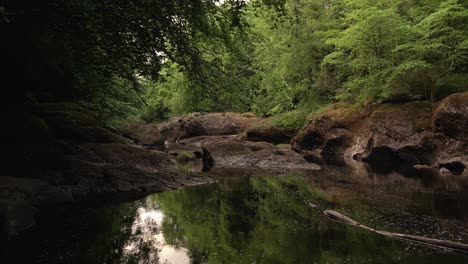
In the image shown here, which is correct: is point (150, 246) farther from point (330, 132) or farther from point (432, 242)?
point (330, 132)

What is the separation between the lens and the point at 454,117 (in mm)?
19797

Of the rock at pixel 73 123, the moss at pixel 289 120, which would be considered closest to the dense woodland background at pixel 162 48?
the rock at pixel 73 123

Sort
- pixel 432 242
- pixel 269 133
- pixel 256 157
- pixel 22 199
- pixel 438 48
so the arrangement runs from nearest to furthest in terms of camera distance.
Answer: pixel 432 242 < pixel 22 199 < pixel 438 48 < pixel 256 157 < pixel 269 133

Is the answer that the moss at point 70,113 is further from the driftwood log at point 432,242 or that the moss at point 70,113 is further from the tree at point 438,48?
the tree at point 438,48

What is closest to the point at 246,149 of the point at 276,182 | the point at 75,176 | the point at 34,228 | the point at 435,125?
the point at 276,182

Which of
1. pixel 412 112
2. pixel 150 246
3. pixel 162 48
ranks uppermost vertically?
pixel 162 48

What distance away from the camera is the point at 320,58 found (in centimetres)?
3356

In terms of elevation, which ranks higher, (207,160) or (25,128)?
(25,128)

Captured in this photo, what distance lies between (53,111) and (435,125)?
734 inches

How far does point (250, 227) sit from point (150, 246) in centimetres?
241

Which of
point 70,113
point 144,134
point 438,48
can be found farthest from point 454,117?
point 144,134

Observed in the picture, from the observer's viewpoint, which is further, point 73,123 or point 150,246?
point 73,123

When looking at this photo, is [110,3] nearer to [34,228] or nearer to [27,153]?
[34,228]

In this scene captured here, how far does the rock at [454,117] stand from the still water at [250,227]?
6.30 metres
